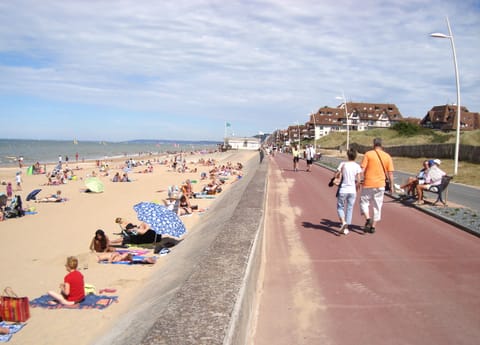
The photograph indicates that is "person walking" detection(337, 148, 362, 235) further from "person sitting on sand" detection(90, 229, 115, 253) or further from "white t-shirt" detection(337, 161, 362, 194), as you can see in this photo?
"person sitting on sand" detection(90, 229, 115, 253)

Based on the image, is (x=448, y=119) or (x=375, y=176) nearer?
(x=375, y=176)

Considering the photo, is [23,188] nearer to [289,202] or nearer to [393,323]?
[289,202]

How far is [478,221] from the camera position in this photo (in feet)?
29.3

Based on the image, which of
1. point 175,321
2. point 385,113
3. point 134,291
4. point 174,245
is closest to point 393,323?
point 175,321

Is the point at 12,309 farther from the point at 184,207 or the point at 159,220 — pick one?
the point at 184,207

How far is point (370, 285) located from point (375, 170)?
319 cm

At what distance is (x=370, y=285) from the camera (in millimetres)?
5227

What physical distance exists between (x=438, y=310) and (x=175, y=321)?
111 inches

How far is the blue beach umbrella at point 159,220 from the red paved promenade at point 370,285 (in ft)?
7.22

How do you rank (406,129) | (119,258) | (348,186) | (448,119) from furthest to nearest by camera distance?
(448,119)
(406,129)
(119,258)
(348,186)

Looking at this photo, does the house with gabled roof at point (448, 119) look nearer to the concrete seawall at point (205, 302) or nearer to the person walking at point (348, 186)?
the person walking at point (348, 186)

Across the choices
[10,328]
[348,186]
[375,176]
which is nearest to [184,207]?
[348,186]

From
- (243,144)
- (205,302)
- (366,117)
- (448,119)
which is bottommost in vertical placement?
(205,302)

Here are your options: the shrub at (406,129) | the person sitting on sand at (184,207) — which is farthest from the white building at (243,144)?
the person sitting on sand at (184,207)
